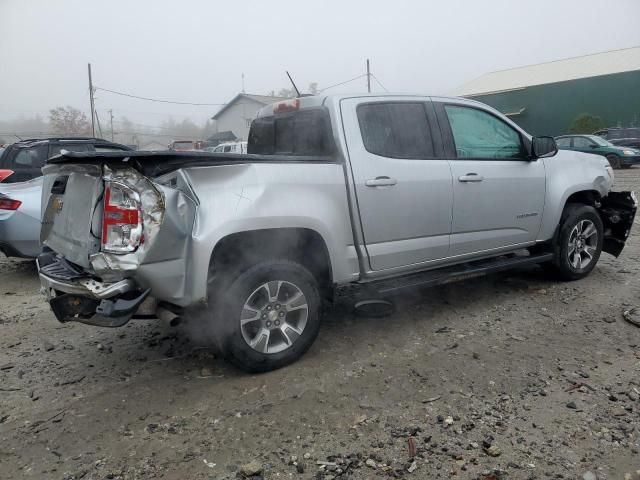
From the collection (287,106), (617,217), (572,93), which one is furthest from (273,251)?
(572,93)

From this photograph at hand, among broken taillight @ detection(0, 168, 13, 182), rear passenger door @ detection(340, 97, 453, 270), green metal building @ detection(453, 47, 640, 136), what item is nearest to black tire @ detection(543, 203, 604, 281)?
rear passenger door @ detection(340, 97, 453, 270)

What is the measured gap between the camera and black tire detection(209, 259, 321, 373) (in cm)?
312

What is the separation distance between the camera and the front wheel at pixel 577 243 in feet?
16.3

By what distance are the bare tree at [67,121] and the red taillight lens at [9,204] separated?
5372 centimetres

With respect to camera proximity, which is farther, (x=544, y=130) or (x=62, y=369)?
(x=544, y=130)

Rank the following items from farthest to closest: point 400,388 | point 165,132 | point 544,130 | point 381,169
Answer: point 165,132 → point 544,130 → point 381,169 → point 400,388

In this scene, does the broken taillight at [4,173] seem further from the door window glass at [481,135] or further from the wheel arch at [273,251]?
the door window glass at [481,135]

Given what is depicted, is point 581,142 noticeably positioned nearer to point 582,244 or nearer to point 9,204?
point 582,244

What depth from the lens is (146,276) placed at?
2.85 metres

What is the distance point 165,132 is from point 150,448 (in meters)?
75.8

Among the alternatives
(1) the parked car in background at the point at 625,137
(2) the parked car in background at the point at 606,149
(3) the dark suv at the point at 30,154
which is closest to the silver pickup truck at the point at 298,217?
(3) the dark suv at the point at 30,154

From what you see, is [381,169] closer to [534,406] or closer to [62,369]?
[534,406]

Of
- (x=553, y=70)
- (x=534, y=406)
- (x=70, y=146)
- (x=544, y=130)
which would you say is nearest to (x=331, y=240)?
(x=534, y=406)

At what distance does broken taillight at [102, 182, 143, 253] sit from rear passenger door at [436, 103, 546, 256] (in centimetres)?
247
